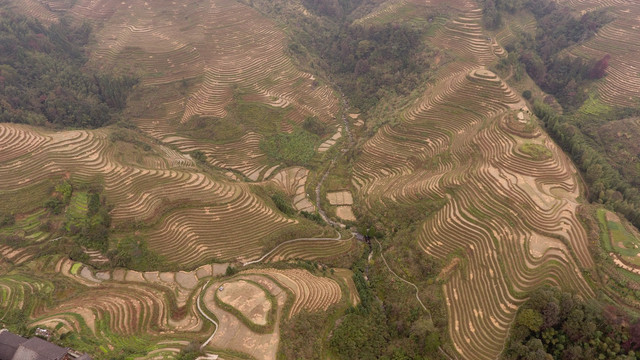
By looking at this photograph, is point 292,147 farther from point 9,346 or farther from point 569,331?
point 569,331

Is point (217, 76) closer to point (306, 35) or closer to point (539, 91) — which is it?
point (306, 35)

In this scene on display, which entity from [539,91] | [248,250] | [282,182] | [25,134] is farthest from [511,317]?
[25,134]

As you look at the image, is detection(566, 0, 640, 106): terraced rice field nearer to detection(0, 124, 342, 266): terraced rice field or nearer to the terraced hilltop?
the terraced hilltop

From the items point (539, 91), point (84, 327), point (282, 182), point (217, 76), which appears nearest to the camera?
point (84, 327)

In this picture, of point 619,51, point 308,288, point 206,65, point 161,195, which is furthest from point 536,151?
point 206,65

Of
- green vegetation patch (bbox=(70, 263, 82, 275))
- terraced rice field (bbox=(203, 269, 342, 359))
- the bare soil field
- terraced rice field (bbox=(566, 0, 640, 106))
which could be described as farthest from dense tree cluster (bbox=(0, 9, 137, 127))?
terraced rice field (bbox=(566, 0, 640, 106))

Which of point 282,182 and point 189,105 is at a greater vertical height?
point 189,105
